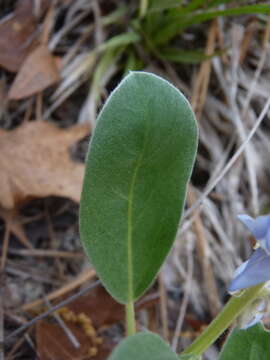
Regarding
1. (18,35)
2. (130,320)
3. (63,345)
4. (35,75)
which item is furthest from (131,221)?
(18,35)

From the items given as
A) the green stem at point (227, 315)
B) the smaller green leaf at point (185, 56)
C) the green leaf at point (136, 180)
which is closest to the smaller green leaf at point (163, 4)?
the smaller green leaf at point (185, 56)

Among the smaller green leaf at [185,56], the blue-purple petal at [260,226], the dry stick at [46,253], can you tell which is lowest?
the dry stick at [46,253]

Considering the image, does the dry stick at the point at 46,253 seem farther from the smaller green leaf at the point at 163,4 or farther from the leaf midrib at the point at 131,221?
the smaller green leaf at the point at 163,4

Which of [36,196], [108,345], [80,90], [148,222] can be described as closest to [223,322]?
[148,222]

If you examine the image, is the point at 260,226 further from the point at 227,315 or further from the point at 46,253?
the point at 46,253

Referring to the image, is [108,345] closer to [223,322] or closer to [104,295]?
[104,295]
